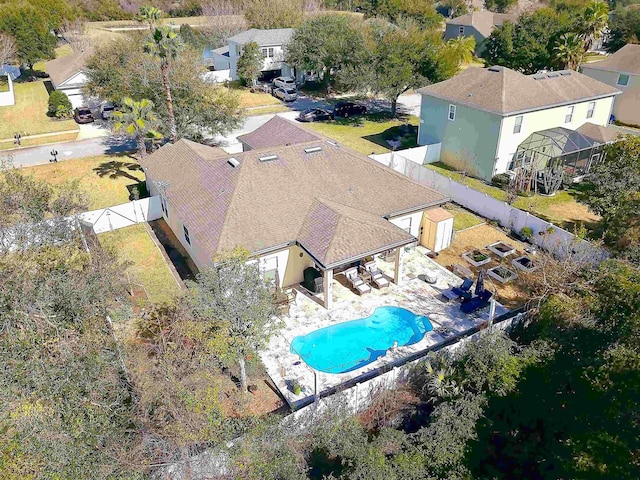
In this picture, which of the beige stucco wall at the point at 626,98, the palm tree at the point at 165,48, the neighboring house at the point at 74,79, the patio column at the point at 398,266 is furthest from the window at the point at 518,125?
the neighboring house at the point at 74,79

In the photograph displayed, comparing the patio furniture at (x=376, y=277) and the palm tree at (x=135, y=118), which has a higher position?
the palm tree at (x=135, y=118)

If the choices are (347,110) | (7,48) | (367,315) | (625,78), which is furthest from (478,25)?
(367,315)

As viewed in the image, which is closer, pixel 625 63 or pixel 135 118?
pixel 135 118

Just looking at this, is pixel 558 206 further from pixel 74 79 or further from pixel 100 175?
pixel 74 79

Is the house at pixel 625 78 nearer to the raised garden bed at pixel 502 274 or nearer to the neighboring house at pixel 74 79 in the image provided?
the raised garden bed at pixel 502 274

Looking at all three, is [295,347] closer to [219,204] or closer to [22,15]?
[219,204]

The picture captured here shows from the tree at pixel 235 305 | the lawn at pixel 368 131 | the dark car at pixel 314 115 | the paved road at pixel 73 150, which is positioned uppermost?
the tree at pixel 235 305

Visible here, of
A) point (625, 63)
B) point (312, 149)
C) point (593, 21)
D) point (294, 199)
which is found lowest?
point (294, 199)

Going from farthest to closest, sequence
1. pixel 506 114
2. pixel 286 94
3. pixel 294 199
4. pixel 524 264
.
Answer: pixel 286 94, pixel 506 114, pixel 524 264, pixel 294 199
